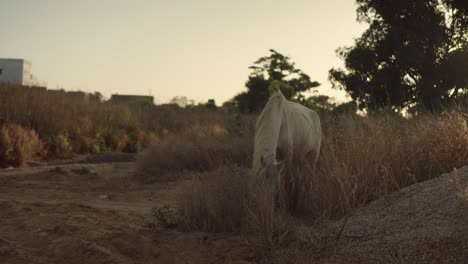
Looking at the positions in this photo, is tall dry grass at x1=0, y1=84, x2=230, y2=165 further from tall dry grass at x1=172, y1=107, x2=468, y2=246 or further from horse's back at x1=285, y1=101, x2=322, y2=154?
tall dry grass at x1=172, y1=107, x2=468, y2=246

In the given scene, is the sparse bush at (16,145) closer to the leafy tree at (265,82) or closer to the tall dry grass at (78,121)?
the tall dry grass at (78,121)

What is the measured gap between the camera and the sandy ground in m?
3.69

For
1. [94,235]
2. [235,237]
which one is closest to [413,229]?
[235,237]

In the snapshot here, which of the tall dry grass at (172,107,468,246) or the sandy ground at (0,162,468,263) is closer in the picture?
the sandy ground at (0,162,468,263)

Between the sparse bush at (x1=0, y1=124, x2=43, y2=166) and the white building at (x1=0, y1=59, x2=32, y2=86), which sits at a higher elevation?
the white building at (x1=0, y1=59, x2=32, y2=86)

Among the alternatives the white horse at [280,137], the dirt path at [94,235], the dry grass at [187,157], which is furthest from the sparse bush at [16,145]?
the white horse at [280,137]

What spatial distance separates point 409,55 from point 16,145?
488 inches

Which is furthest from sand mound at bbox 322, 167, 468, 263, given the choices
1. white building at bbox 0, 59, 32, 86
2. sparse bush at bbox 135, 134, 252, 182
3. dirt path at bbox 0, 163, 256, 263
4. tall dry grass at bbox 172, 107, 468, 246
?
white building at bbox 0, 59, 32, 86

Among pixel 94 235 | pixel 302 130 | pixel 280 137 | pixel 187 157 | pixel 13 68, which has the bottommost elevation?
pixel 94 235

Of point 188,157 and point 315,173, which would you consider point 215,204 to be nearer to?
point 315,173

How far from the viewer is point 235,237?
475 cm

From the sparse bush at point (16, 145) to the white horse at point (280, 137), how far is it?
292 inches

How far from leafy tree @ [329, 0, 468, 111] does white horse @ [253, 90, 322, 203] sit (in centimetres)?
989

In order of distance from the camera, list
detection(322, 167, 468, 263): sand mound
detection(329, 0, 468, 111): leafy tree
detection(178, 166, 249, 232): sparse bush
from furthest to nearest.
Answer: detection(329, 0, 468, 111): leafy tree, detection(178, 166, 249, 232): sparse bush, detection(322, 167, 468, 263): sand mound
